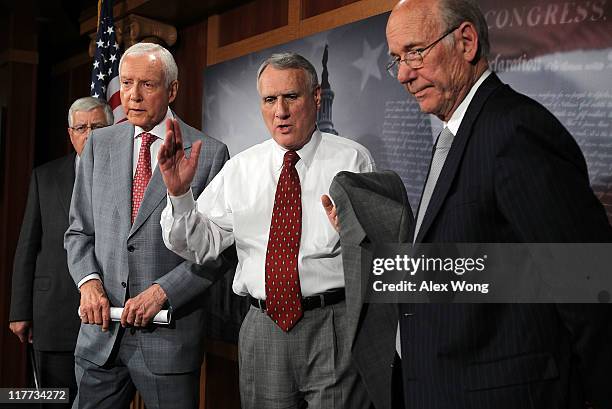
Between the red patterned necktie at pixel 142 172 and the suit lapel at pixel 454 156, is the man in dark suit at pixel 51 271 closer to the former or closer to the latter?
the red patterned necktie at pixel 142 172

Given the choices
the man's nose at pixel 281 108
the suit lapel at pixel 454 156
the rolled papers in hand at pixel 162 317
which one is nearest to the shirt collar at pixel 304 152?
the man's nose at pixel 281 108

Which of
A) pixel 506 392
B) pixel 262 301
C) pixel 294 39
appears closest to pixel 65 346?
pixel 262 301

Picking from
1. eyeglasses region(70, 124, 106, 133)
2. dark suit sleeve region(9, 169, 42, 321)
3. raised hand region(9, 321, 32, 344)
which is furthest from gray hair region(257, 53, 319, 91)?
raised hand region(9, 321, 32, 344)

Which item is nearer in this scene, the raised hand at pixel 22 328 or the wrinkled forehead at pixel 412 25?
the wrinkled forehead at pixel 412 25

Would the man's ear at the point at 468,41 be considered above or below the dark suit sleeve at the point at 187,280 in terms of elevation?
above

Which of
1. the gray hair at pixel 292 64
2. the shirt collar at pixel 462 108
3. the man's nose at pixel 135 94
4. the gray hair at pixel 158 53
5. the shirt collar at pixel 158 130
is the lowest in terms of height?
the shirt collar at pixel 462 108

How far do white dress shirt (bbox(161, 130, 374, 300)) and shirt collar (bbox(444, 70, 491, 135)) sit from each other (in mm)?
556

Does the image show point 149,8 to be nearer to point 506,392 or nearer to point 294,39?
point 294,39

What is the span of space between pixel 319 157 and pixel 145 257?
645mm

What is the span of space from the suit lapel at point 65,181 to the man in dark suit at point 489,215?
1.83 meters

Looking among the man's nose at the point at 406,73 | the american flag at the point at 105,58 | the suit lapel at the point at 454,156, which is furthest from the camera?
the american flag at the point at 105,58

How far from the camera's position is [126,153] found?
2035mm

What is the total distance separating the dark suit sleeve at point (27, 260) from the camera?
272 cm

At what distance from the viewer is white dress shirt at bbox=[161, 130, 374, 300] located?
179 cm
